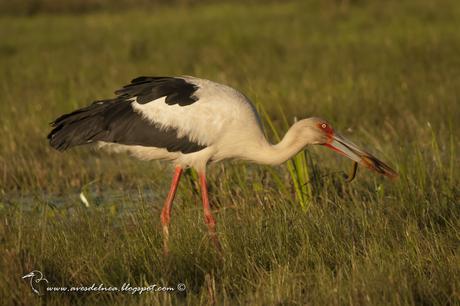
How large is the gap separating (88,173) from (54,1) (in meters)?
15.3

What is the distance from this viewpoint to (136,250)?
444cm

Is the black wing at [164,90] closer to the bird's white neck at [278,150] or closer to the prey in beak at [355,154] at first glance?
the bird's white neck at [278,150]

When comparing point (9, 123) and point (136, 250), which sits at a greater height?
point (9, 123)

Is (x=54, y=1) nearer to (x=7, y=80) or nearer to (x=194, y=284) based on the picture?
(x=7, y=80)

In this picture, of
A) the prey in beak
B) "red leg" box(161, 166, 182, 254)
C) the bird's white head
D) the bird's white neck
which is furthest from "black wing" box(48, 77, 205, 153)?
the prey in beak

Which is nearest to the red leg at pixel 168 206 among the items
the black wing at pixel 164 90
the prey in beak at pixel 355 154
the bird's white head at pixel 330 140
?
the black wing at pixel 164 90

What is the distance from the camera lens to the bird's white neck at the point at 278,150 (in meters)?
5.03

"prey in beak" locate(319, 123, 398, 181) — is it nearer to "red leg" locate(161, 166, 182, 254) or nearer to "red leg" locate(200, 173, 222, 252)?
"red leg" locate(200, 173, 222, 252)

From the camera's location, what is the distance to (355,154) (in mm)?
5051

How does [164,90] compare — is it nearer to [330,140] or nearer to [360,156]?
[330,140]

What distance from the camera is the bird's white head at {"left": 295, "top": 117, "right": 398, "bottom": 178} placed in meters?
5.00

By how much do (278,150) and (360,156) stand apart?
1.62ft

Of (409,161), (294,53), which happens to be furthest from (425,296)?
(294,53)

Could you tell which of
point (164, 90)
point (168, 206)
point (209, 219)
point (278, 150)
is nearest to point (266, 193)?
point (278, 150)
